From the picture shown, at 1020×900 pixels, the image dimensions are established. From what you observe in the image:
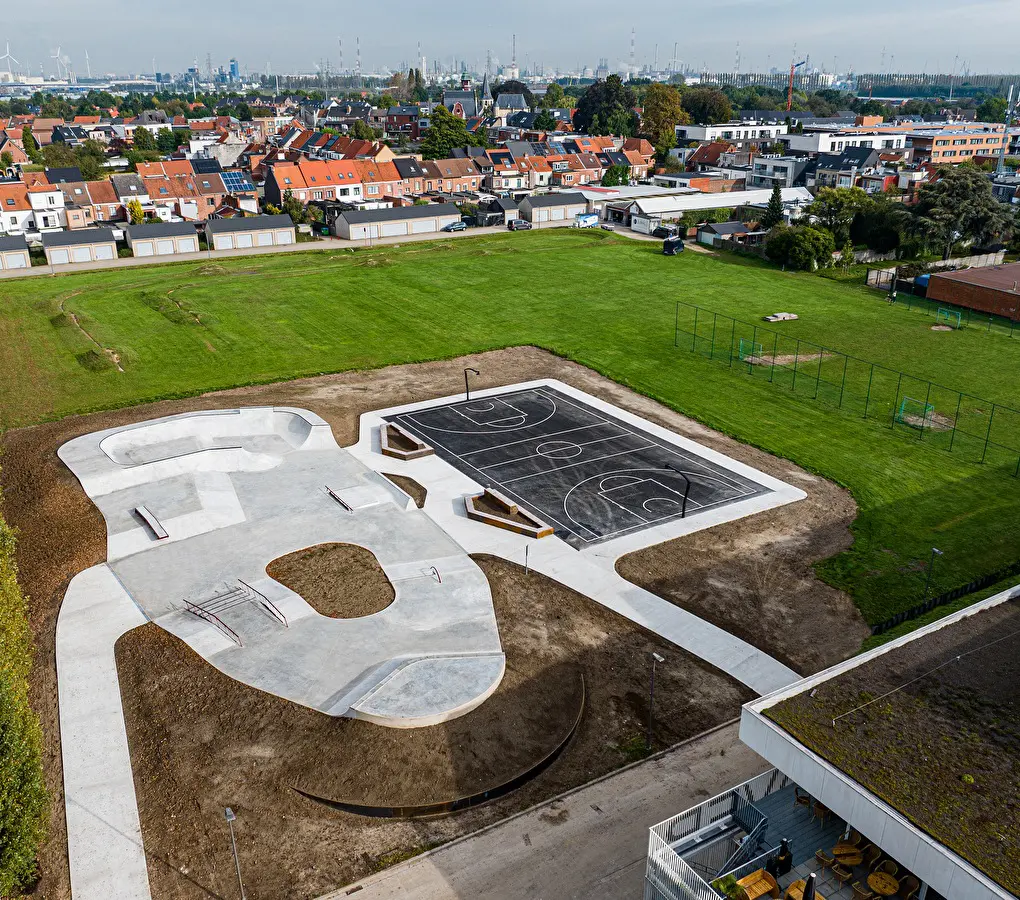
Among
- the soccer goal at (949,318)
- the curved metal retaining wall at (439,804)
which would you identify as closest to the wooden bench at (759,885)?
the curved metal retaining wall at (439,804)

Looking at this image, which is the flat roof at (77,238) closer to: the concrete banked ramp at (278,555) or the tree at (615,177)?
the concrete banked ramp at (278,555)

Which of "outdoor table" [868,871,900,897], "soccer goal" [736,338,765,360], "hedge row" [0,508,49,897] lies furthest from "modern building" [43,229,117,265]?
"outdoor table" [868,871,900,897]

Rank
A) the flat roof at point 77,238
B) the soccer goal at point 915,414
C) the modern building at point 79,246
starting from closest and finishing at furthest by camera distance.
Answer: the soccer goal at point 915,414 → the flat roof at point 77,238 → the modern building at point 79,246

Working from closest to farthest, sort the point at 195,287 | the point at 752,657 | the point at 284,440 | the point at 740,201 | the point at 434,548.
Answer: the point at 752,657 < the point at 434,548 < the point at 284,440 < the point at 195,287 < the point at 740,201

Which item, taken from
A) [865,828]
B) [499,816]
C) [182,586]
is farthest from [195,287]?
[865,828]

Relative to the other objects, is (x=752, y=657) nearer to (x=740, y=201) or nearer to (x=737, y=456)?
(x=737, y=456)

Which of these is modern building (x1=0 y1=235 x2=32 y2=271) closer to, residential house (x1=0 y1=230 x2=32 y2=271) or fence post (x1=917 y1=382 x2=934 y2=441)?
residential house (x1=0 y1=230 x2=32 y2=271)

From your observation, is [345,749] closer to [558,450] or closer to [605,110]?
[558,450]

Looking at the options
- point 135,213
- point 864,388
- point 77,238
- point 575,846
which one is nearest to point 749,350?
point 864,388
